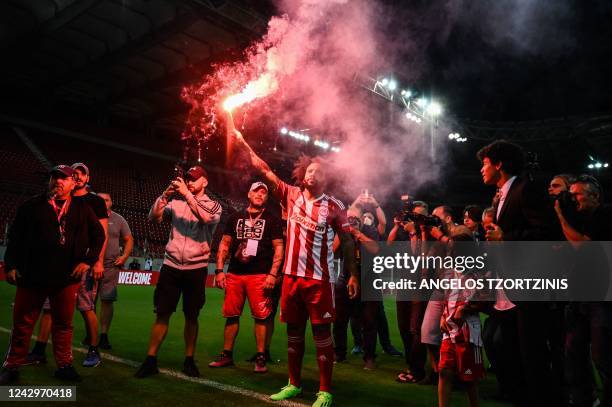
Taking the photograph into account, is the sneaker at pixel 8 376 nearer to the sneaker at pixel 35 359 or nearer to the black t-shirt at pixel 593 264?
the sneaker at pixel 35 359

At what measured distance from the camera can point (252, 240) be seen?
546 centimetres

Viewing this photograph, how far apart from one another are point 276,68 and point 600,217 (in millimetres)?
8338

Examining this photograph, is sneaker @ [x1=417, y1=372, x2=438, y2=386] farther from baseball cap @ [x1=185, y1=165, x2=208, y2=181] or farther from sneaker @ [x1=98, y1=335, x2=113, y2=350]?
sneaker @ [x1=98, y1=335, x2=113, y2=350]

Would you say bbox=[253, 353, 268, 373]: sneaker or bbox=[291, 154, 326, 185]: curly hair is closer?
bbox=[291, 154, 326, 185]: curly hair

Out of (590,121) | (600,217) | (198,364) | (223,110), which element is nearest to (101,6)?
(223,110)

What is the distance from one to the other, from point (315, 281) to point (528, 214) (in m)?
1.93

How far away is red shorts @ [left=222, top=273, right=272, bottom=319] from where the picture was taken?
17.5ft

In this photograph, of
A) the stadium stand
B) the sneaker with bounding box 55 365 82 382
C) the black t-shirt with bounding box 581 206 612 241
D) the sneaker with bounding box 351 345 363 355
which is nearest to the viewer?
the black t-shirt with bounding box 581 206 612 241

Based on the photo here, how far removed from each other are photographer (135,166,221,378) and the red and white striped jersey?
1.15 metres

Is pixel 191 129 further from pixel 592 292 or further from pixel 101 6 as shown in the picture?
pixel 592 292

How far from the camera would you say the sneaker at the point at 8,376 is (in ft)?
12.7

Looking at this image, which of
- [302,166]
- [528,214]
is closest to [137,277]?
[302,166]

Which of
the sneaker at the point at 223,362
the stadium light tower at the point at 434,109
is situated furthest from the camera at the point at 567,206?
the stadium light tower at the point at 434,109

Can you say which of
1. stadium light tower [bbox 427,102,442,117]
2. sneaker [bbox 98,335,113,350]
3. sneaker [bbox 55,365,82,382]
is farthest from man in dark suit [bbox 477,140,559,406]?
stadium light tower [bbox 427,102,442,117]
